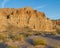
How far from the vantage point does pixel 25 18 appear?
75875mm

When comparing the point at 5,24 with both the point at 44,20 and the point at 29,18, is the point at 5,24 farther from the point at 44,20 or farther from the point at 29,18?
the point at 44,20

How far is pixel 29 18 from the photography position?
7544 cm

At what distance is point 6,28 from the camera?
2645 inches

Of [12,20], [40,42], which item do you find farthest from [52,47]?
[12,20]

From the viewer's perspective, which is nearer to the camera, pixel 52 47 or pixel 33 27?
pixel 52 47

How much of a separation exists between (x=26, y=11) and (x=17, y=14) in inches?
178

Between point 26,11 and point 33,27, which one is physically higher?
point 26,11

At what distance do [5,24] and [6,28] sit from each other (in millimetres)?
1726

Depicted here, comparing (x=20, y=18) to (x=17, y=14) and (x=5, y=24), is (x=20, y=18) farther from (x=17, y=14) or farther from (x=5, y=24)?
(x=5, y=24)

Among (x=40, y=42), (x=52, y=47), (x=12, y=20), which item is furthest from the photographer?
(x=12, y=20)

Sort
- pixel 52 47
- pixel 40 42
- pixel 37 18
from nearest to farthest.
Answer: pixel 52 47 → pixel 40 42 → pixel 37 18

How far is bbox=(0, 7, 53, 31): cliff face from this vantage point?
72019 mm

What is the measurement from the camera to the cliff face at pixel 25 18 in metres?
72.0

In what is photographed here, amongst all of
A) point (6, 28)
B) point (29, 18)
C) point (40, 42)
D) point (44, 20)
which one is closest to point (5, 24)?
point (6, 28)
